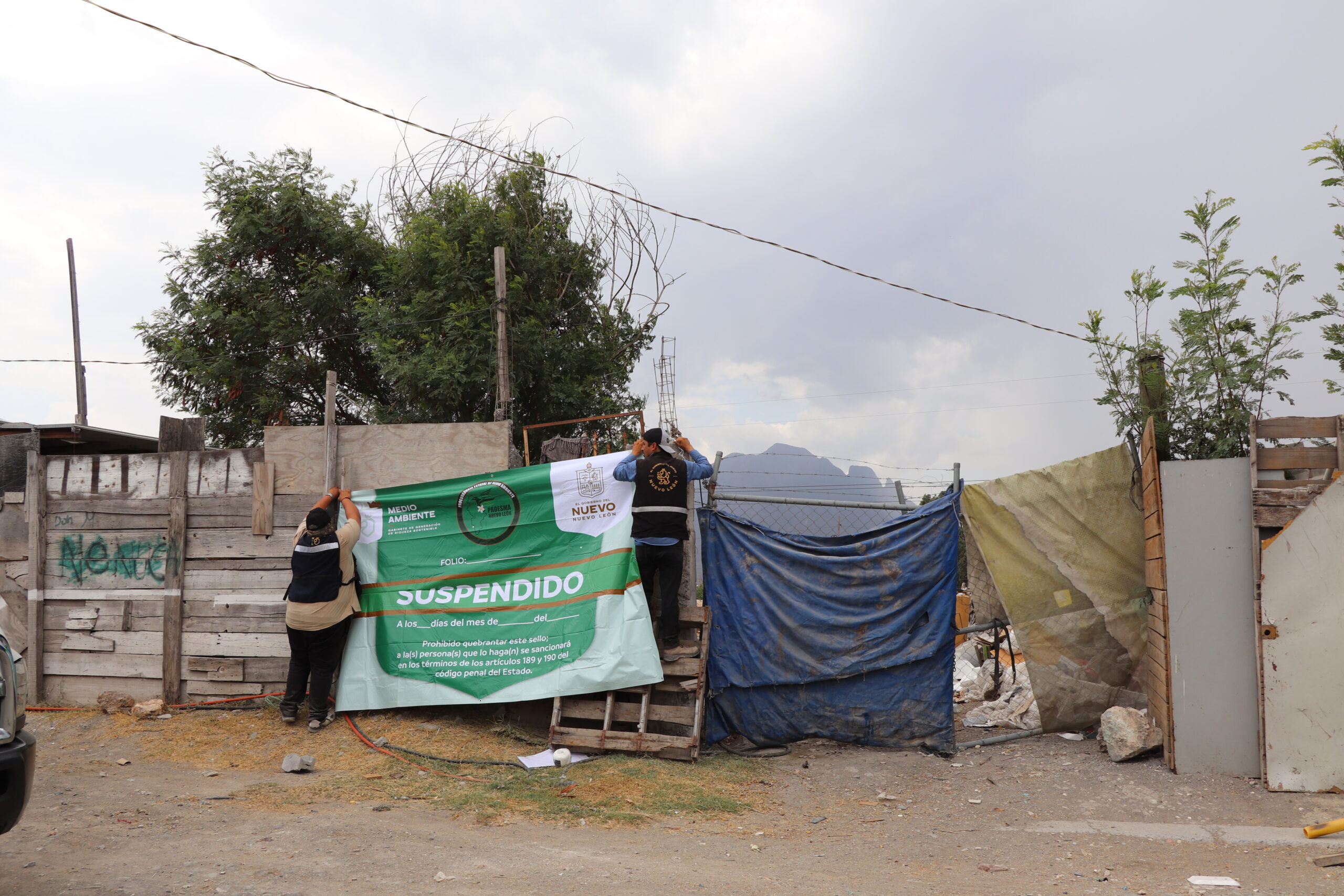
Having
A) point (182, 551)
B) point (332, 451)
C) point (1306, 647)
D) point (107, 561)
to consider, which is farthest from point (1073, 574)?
point (107, 561)

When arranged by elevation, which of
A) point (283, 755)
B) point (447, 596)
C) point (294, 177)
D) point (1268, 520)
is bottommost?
point (283, 755)

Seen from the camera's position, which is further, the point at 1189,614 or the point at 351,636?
the point at 351,636

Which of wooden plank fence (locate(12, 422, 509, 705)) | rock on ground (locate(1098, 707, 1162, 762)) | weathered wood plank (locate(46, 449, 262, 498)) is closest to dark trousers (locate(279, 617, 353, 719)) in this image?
wooden plank fence (locate(12, 422, 509, 705))

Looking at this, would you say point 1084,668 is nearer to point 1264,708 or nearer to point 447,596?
point 1264,708

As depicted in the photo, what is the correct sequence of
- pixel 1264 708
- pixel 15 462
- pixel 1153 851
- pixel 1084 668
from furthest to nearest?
pixel 15 462 → pixel 1084 668 → pixel 1264 708 → pixel 1153 851

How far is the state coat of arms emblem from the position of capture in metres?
7.29

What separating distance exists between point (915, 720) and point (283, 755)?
5244mm

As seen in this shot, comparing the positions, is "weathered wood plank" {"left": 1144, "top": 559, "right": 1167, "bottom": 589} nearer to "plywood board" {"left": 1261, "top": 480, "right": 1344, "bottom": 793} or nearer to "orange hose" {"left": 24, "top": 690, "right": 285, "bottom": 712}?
"plywood board" {"left": 1261, "top": 480, "right": 1344, "bottom": 793}

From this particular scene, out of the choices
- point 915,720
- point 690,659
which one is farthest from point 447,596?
point 915,720

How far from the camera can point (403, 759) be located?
6.71m

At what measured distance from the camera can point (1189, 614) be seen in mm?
6398

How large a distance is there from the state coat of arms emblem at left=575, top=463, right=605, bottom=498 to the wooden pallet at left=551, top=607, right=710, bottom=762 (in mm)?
1271

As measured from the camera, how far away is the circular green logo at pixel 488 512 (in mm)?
7469

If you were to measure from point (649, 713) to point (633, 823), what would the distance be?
153 cm
